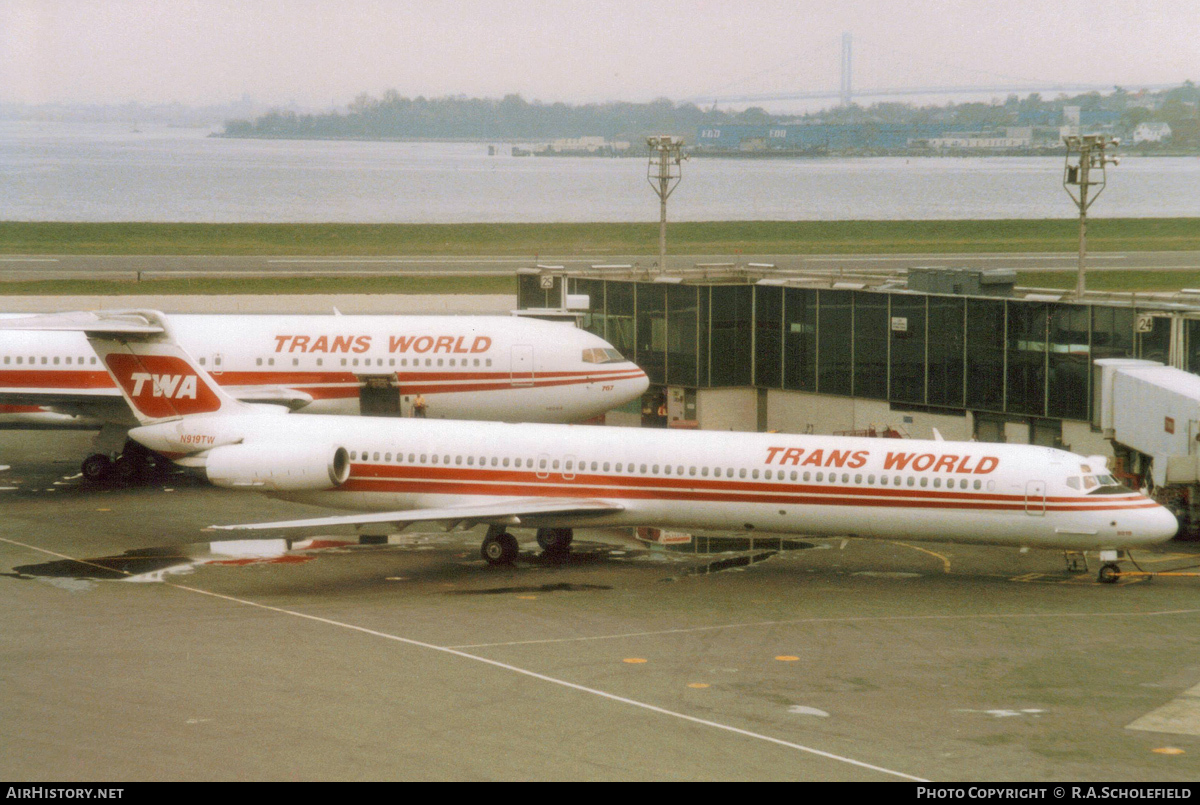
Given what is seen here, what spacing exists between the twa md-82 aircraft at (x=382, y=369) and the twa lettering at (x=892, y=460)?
1352 cm

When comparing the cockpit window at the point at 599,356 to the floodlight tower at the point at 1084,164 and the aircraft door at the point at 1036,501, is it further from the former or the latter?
the aircraft door at the point at 1036,501

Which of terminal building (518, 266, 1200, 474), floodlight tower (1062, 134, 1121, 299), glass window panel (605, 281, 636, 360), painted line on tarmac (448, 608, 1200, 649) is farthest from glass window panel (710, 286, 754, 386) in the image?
painted line on tarmac (448, 608, 1200, 649)

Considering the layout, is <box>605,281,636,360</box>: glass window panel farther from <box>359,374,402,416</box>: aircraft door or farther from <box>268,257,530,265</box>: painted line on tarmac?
<box>268,257,530,265</box>: painted line on tarmac

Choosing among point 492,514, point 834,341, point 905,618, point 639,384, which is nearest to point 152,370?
point 492,514

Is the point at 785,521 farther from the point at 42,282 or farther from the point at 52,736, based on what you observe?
the point at 42,282

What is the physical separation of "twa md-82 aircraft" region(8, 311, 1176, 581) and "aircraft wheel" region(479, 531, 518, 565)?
48 millimetres

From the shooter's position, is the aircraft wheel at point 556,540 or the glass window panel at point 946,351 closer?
the aircraft wheel at point 556,540

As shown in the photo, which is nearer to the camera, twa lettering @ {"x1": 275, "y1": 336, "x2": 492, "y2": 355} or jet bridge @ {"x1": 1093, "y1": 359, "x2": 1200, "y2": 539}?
jet bridge @ {"x1": 1093, "y1": 359, "x2": 1200, "y2": 539}

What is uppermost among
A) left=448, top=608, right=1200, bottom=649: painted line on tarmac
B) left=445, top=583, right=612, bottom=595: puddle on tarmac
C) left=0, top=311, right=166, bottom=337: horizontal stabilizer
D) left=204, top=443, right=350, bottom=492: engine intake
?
left=0, top=311, right=166, bottom=337: horizontal stabilizer

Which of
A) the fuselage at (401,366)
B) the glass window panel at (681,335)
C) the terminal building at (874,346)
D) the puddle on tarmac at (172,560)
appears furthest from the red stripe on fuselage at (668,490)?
the glass window panel at (681,335)

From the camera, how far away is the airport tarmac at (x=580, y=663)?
1812 cm

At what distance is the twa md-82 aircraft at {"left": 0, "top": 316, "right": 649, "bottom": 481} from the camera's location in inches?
1640

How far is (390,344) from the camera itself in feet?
139

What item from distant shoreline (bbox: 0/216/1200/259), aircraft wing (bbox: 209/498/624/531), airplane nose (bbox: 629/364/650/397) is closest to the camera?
aircraft wing (bbox: 209/498/624/531)
